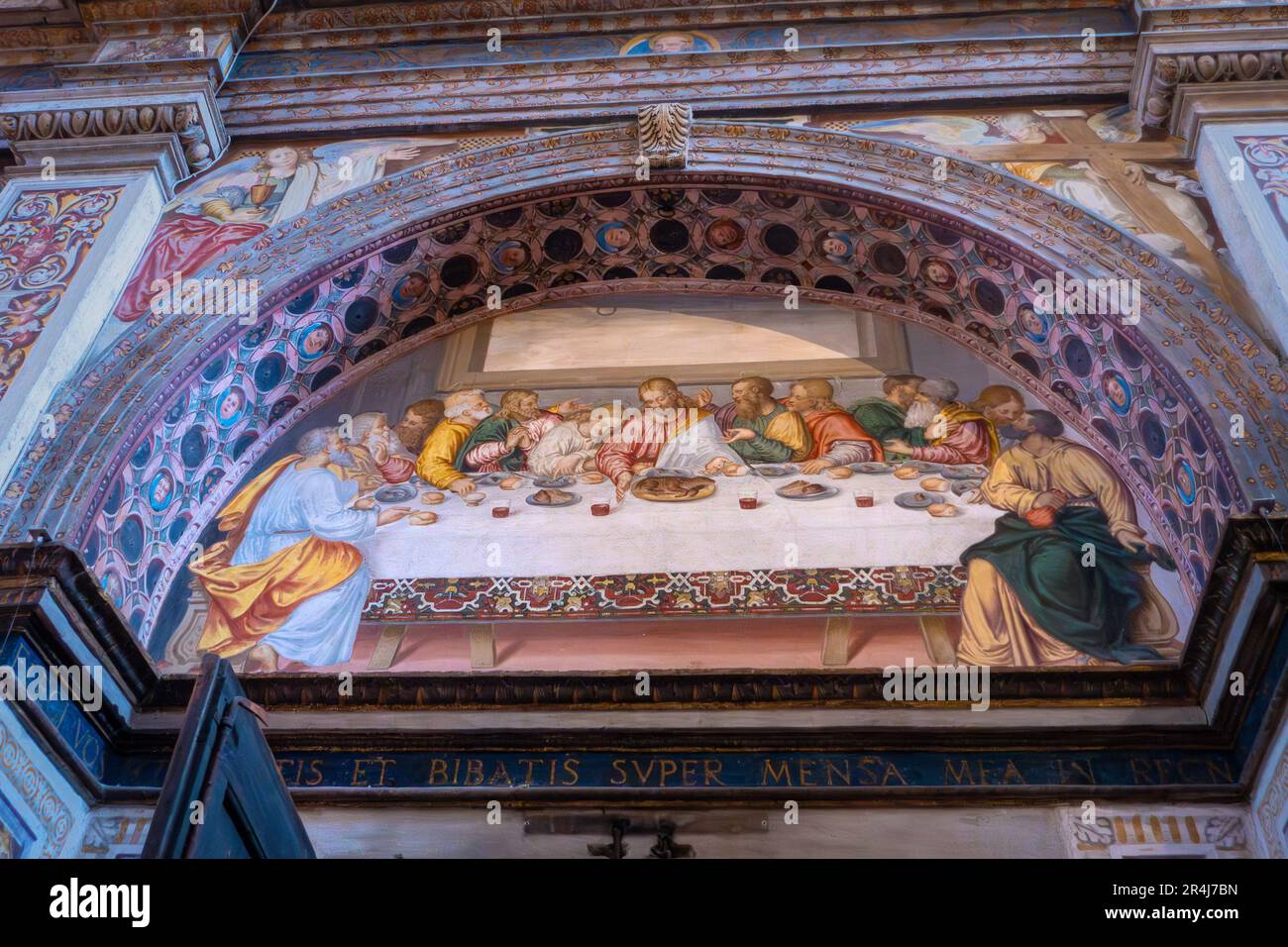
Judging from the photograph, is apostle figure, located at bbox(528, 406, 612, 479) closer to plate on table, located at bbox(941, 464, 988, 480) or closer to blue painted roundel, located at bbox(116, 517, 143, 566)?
plate on table, located at bbox(941, 464, 988, 480)

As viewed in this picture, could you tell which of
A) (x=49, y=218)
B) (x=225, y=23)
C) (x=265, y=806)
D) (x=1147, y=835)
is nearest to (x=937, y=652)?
(x=1147, y=835)

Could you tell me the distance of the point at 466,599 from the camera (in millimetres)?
6930

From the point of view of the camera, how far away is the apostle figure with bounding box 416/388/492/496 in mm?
7711

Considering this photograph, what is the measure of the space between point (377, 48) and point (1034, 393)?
479 cm

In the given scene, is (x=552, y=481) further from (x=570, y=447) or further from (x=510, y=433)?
(x=510, y=433)

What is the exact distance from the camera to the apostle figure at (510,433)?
7781mm

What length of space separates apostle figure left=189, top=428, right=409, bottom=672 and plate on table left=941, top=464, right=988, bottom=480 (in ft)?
9.01

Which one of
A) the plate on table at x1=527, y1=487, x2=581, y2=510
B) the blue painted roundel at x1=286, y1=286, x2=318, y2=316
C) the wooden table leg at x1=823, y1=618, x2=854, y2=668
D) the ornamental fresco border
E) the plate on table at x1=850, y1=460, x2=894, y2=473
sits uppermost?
the blue painted roundel at x1=286, y1=286, x2=318, y2=316

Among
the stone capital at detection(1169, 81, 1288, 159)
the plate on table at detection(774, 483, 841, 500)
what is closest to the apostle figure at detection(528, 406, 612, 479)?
the plate on table at detection(774, 483, 841, 500)

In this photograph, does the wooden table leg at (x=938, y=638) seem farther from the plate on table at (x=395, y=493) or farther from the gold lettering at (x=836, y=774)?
the plate on table at (x=395, y=493)

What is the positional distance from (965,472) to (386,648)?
9.77ft

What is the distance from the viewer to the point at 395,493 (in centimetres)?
766

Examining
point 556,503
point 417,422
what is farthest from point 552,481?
point 417,422
